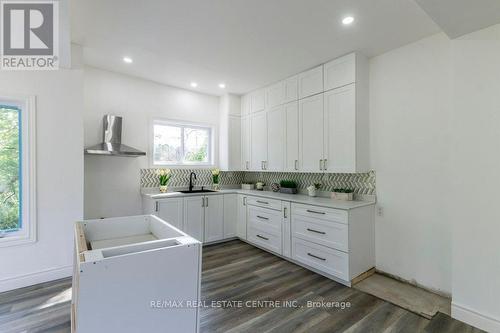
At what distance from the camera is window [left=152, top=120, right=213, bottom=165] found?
4.29m

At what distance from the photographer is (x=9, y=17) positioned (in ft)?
7.08

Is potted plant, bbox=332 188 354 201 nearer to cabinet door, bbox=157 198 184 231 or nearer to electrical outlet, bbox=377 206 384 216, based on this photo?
electrical outlet, bbox=377 206 384 216

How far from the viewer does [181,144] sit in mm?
4547

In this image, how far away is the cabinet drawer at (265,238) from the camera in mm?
3568

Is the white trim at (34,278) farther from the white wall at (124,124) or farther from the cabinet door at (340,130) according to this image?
the cabinet door at (340,130)

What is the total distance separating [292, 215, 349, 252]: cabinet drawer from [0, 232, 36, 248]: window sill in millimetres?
3101

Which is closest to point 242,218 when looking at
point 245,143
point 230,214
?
point 230,214

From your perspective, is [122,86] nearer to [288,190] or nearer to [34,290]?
[34,290]

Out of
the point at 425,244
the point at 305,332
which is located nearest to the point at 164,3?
the point at 305,332

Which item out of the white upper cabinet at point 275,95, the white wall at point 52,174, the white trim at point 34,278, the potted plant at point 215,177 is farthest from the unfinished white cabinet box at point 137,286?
the potted plant at point 215,177

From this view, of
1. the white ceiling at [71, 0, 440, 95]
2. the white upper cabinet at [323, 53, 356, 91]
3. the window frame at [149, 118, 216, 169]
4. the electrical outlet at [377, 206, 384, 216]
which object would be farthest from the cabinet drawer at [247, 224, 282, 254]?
the white ceiling at [71, 0, 440, 95]

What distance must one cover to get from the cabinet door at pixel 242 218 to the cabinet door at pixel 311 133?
126cm

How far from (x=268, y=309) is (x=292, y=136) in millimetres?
2407

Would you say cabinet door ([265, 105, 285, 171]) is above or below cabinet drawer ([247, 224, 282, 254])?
above
